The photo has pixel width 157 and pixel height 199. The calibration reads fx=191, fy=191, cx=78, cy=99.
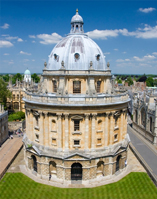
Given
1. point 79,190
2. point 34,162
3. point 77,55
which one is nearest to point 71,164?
point 79,190

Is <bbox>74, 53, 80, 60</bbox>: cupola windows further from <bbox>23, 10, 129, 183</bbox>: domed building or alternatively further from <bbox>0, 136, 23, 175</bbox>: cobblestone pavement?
<bbox>0, 136, 23, 175</bbox>: cobblestone pavement

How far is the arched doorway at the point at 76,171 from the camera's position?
3048cm

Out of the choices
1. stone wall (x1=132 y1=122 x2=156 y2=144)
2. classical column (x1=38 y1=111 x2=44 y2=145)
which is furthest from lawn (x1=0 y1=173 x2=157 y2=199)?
stone wall (x1=132 y1=122 x2=156 y2=144)

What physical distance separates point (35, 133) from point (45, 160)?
16.3ft

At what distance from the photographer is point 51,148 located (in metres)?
31.0

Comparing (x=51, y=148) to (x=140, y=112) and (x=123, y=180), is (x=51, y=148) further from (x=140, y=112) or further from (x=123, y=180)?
(x=140, y=112)

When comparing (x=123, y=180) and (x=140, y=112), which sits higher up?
(x=140, y=112)

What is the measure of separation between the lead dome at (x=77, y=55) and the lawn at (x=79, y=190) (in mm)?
19386

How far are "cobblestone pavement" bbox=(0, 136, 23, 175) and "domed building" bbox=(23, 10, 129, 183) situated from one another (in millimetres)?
5592

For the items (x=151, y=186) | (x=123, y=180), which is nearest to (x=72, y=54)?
(x=123, y=180)

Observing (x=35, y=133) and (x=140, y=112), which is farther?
(x=140, y=112)

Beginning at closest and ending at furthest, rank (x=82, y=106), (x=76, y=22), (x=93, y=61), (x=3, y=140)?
(x=82, y=106) < (x=93, y=61) < (x=76, y=22) < (x=3, y=140)

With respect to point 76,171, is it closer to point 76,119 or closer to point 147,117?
point 76,119

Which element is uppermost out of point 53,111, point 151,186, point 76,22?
point 76,22
